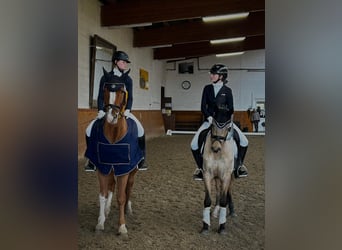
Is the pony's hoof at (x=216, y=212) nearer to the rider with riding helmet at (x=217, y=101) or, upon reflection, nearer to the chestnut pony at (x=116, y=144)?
the rider with riding helmet at (x=217, y=101)

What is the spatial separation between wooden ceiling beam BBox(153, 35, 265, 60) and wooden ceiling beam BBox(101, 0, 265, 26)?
4034 millimetres

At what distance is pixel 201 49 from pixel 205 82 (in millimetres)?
2441

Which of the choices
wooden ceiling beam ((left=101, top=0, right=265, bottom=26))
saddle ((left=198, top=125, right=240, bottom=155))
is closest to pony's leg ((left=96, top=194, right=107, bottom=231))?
saddle ((left=198, top=125, right=240, bottom=155))

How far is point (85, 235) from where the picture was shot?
2.15 meters

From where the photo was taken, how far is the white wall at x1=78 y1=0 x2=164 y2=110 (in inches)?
209

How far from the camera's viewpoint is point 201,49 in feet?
33.5

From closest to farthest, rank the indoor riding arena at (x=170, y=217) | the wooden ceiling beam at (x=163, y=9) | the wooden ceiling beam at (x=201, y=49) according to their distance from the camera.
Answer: the indoor riding arena at (x=170, y=217) < the wooden ceiling beam at (x=163, y=9) < the wooden ceiling beam at (x=201, y=49)

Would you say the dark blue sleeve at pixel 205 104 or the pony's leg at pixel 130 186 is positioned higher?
the dark blue sleeve at pixel 205 104

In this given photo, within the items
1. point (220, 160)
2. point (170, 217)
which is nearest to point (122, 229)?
point (170, 217)

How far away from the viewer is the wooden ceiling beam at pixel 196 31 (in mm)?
7754

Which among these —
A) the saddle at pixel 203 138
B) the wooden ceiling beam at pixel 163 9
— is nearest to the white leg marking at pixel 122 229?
the saddle at pixel 203 138

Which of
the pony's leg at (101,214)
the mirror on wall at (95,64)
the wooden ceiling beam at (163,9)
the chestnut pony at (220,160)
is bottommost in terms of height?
the pony's leg at (101,214)

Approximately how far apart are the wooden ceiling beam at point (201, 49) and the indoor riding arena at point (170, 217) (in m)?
6.61
